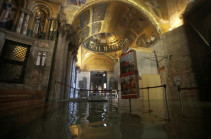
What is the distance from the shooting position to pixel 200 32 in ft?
20.2

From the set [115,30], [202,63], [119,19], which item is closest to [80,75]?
[115,30]

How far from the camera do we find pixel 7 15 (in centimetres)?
566

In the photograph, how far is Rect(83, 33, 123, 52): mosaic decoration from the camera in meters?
18.1

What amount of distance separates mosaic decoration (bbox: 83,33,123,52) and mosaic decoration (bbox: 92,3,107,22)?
5669mm

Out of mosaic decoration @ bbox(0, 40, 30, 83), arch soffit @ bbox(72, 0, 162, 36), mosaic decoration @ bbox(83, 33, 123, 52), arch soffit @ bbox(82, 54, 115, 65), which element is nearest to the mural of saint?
mosaic decoration @ bbox(0, 40, 30, 83)

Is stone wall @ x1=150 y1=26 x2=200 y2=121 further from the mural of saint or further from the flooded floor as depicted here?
the mural of saint

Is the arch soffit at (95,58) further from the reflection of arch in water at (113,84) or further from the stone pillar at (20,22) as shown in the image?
the stone pillar at (20,22)

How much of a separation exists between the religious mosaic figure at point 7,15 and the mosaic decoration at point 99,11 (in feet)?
22.8

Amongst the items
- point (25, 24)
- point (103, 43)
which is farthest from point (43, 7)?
point (103, 43)

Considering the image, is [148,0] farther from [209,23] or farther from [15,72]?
[15,72]

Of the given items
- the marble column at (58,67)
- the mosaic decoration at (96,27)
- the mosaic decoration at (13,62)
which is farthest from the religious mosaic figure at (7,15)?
the mosaic decoration at (96,27)

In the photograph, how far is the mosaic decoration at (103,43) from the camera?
59.5ft

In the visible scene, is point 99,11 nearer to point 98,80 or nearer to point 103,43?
point 103,43

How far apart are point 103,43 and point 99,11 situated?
7.99 metres
